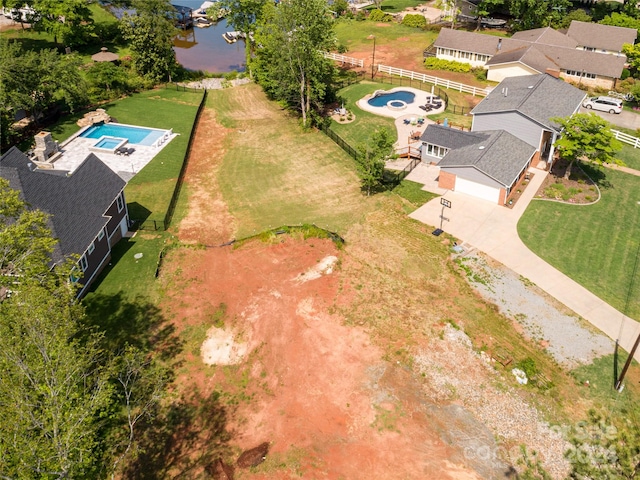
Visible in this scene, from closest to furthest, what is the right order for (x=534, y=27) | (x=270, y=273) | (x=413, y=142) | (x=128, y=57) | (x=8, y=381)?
1. (x=8, y=381)
2. (x=270, y=273)
3. (x=413, y=142)
4. (x=128, y=57)
5. (x=534, y=27)

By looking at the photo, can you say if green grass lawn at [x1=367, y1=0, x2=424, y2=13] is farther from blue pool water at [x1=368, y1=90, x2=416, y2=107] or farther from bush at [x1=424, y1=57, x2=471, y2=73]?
blue pool water at [x1=368, y1=90, x2=416, y2=107]

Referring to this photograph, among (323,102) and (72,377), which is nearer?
(72,377)

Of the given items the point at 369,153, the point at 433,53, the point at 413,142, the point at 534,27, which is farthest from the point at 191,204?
the point at 534,27

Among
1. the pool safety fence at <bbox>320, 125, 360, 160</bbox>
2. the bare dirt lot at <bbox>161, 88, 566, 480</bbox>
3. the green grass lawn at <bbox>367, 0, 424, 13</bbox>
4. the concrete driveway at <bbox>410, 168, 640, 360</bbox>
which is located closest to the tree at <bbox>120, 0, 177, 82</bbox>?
the pool safety fence at <bbox>320, 125, 360, 160</bbox>

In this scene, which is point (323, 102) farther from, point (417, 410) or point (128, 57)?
point (417, 410)

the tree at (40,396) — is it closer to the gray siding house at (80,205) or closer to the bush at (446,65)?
the gray siding house at (80,205)

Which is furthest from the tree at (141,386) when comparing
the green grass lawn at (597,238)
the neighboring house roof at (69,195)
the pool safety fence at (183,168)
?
the green grass lawn at (597,238)

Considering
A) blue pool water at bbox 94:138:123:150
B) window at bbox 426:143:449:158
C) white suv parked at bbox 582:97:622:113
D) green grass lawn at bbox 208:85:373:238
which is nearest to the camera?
green grass lawn at bbox 208:85:373:238
